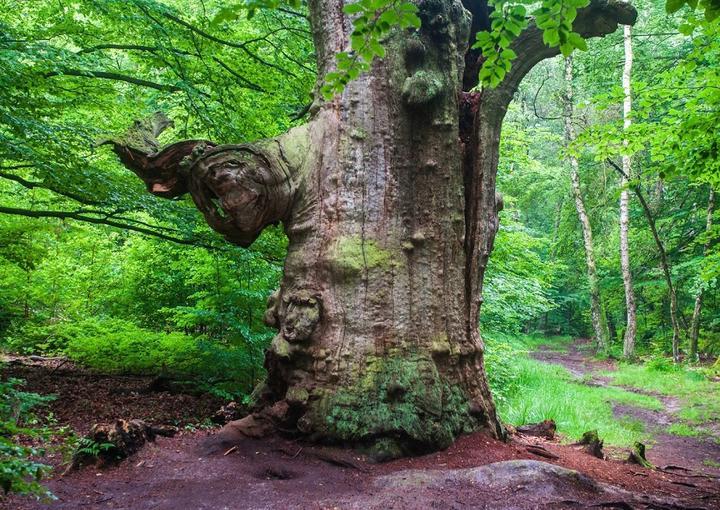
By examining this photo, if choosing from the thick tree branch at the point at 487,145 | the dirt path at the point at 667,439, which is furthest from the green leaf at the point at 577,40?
the dirt path at the point at 667,439

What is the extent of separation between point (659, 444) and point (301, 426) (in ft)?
19.6

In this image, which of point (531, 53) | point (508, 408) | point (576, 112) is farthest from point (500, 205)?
point (576, 112)

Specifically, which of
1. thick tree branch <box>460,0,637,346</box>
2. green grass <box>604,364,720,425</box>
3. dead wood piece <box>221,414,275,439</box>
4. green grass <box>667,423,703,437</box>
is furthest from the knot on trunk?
green grass <box>604,364,720,425</box>

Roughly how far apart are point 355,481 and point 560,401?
23.0ft

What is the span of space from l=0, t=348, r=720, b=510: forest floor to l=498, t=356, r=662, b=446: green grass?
2.49 meters

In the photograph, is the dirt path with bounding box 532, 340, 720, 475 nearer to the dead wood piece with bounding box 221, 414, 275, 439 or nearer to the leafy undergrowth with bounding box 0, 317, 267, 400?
the dead wood piece with bounding box 221, 414, 275, 439

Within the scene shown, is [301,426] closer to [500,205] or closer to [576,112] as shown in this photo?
[500,205]

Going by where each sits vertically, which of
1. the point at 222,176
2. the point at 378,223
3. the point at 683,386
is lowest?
the point at 683,386

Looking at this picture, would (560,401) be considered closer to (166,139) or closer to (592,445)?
(592,445)

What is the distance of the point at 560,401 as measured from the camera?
873 cm

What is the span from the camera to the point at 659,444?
22.5 feet

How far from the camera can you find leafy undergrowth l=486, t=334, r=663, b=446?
6.91 metres

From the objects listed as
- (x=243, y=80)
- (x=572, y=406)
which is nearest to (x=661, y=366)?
(x=572, y=406)

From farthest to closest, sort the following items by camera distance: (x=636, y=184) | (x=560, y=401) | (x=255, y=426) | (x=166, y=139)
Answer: (x=166, y=139) < (x=560, y=401) < (x=636, y=184) < (x=255, y=426)
